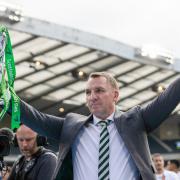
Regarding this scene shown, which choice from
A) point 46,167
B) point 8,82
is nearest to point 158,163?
point 46,167

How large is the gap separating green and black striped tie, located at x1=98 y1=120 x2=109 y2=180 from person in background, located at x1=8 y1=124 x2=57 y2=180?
0.80m

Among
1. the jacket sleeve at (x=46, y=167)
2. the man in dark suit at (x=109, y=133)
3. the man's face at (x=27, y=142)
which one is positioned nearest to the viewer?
the man in dark suit at (x=109, y=133)

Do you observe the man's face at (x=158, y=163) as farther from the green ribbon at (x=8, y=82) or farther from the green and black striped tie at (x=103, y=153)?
the green ribbon at (x=8, y=82)

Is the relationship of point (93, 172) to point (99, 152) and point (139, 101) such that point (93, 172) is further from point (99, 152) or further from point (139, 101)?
point (139, 101)

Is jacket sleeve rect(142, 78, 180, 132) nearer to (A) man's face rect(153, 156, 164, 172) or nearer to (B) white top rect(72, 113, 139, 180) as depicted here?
(B) white top rect(72, 113, 139, 180)

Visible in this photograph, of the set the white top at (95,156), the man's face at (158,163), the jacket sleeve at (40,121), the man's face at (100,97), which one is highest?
the man's face at (100,97)

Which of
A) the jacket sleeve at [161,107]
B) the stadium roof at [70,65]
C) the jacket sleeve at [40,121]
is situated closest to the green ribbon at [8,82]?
the jacket sleeve at [40,121]

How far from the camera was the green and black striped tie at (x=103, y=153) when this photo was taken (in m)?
3.36

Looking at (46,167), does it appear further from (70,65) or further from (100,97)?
(70,65)

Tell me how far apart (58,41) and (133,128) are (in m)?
15.6

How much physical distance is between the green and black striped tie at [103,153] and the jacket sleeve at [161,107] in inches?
9.7

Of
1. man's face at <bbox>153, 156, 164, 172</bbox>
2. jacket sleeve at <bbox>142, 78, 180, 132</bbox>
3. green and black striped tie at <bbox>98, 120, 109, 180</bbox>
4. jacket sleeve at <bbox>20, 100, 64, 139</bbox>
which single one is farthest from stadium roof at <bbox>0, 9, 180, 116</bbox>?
jacket sleeve at <bbox>142, 78, 180, 132</bbox>

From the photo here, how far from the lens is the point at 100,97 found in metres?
3.41

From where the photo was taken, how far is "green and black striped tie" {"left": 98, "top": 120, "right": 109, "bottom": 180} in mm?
3361
